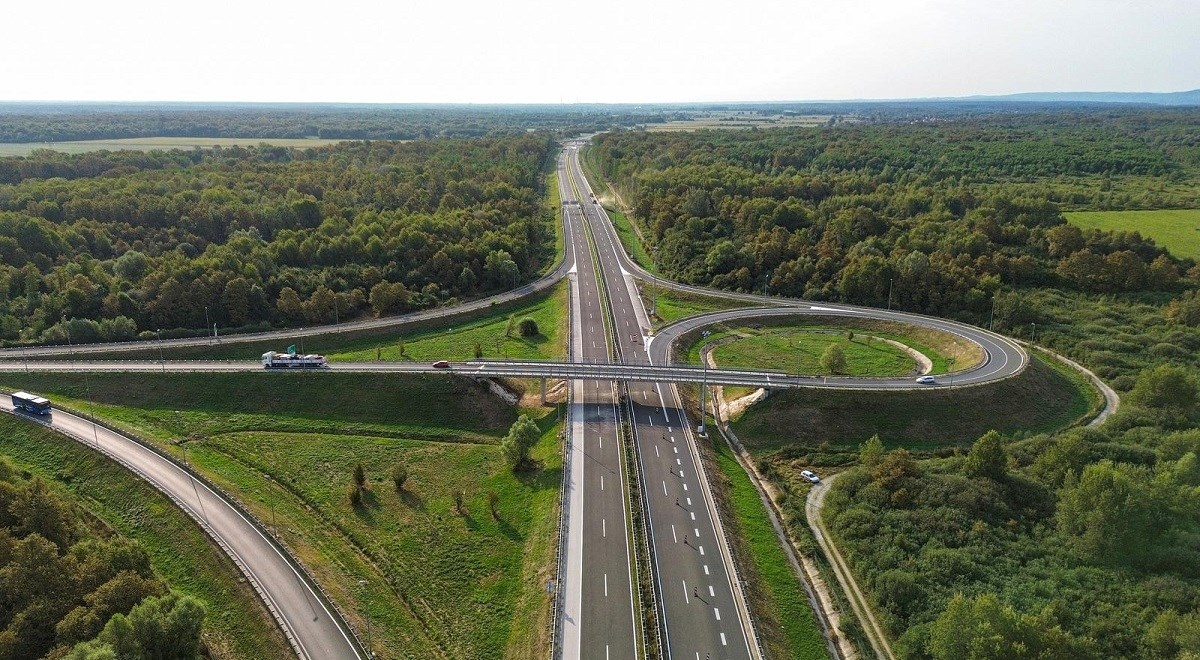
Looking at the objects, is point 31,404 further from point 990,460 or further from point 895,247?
point 895,247

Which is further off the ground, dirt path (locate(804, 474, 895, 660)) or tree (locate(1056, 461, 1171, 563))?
tree (locate(1056, 461, 1171, 563))

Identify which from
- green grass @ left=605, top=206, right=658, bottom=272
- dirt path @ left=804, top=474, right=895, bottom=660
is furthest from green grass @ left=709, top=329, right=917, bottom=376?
green grass @ left=605, top=206, right=658, bottom=272

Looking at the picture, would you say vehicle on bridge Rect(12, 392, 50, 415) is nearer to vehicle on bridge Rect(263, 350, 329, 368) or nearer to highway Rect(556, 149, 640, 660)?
vehicle on bridge Rect(263, 350, 329, 368)

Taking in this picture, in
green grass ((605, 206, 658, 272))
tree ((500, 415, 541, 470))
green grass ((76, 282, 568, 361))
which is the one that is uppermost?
green grass ((605, 206, 658, 272))

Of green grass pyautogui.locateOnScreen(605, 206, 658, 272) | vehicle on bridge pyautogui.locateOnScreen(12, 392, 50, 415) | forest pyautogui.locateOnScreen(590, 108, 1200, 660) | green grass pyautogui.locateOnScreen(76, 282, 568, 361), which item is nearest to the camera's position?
forest pyautogui.locateOnScreen(590, 108, 1200, 660)

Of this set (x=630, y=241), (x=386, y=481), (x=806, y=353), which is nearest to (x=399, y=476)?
(x=386, y=481)

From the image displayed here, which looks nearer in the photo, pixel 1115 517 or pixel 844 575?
pixel 1115 517

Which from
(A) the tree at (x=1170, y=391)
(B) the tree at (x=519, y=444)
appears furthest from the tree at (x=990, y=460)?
(B) the tree at (x=519, y=444)
